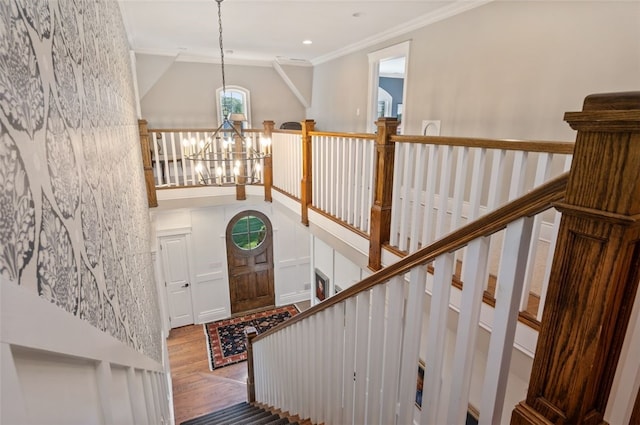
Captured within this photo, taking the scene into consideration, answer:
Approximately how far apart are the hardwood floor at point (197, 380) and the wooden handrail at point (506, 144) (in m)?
4.39

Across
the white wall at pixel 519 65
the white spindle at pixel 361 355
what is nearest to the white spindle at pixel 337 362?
the white spindle at pixel 361 355

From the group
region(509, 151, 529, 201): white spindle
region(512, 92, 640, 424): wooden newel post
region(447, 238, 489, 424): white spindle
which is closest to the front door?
region(509, 151, 529, 201): white spindle

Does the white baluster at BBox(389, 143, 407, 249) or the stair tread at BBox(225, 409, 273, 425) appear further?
the stair tread at BBox(225, 409, 273, 425)

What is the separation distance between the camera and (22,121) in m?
Answer: 0.44

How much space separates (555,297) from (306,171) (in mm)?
3462

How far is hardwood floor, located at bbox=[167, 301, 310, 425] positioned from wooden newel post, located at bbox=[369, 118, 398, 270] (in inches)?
Result: 133

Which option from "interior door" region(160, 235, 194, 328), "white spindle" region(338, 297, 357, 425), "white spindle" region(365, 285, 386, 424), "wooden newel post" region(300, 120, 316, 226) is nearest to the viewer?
"white spindle" region(365, 285, 386, 424)

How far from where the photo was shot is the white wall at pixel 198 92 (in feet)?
20.9

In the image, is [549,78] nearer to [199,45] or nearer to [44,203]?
[44,203]

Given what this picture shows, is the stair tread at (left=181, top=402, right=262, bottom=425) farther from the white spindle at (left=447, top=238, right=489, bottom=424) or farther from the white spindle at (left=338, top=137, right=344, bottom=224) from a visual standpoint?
the white spindle at (left=447, top=238, right=489, bottom=424)

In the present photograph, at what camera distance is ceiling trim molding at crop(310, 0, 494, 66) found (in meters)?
3.62

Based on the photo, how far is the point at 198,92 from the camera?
6.69 metres

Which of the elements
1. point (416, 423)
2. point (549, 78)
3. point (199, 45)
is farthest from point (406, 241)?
point (199, 45)

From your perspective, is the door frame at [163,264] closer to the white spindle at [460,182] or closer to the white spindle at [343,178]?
the white spindle at [343,178]
